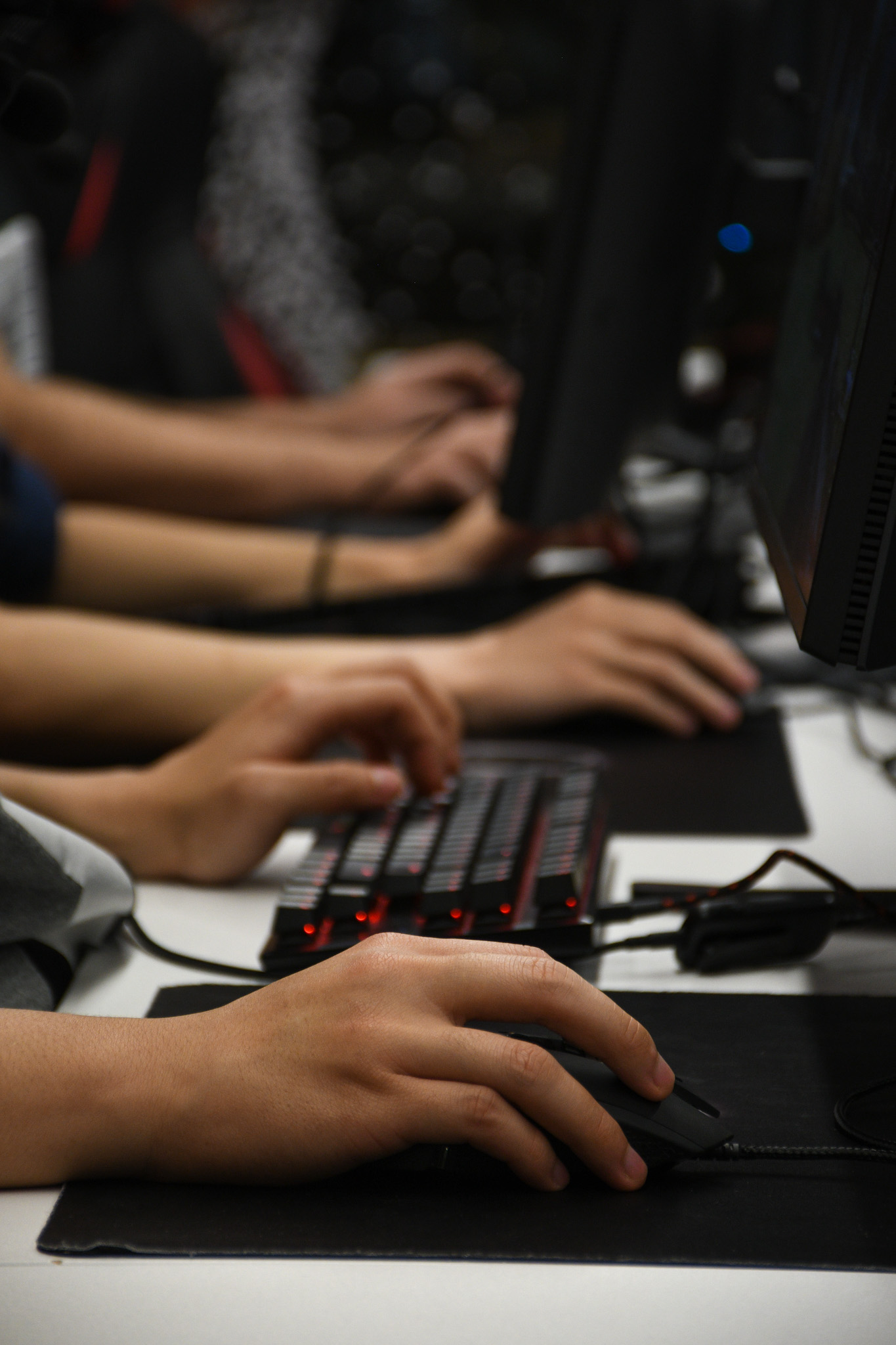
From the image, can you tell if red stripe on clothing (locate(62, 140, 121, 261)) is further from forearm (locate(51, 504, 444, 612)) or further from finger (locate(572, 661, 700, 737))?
finger (locate(572, 661, 700, 737))

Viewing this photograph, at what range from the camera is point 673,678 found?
83 cm

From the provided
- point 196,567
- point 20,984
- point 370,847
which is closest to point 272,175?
point 196,567

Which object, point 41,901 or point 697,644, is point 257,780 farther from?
point 697,644

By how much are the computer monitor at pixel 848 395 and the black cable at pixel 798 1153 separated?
16 centimetres

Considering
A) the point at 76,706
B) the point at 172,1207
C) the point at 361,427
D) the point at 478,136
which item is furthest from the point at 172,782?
the point at 478,136

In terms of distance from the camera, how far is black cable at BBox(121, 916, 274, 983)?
546 millimetres

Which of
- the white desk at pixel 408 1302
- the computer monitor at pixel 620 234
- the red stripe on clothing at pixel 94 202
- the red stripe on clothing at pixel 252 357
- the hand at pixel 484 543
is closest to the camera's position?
the white desk at pixel 408 1302

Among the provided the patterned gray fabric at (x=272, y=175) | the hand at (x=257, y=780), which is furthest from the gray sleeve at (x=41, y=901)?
the patterned gray fabric at (x=272, y=175)

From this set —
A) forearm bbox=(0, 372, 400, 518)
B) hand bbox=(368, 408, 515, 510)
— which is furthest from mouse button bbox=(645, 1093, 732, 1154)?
forearm bbox=(0, 372, 400, 518)

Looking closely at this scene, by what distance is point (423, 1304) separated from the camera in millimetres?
364

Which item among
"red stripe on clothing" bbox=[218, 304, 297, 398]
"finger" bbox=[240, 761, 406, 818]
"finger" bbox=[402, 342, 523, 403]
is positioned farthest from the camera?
"red stripe on clothing" bbox=[218, 304, 297, 398]

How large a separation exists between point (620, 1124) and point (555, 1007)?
4 cm

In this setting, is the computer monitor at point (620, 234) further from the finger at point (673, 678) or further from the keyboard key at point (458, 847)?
the keyboard key at point (458, 847)

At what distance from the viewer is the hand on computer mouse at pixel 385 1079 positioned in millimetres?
400
